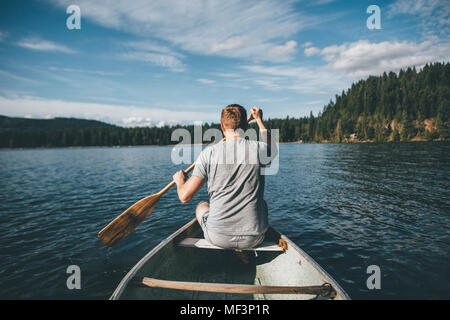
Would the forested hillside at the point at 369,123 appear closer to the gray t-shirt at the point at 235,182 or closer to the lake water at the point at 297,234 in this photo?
the lake water at the point at 297,234

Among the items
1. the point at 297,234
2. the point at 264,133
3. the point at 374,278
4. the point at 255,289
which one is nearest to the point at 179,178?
the point at 264,133

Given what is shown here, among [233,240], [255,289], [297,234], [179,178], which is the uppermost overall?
[179,178]

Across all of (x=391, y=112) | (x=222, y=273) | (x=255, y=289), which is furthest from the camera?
(x=391, y=112)

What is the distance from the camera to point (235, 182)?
11.9ft

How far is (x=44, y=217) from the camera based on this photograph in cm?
1086

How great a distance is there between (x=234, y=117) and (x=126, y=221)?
4566 mm

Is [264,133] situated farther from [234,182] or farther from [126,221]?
[126,221]

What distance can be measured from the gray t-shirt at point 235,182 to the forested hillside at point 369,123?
114 m

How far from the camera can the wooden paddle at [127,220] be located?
5.89 meters

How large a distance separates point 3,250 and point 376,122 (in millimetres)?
145585

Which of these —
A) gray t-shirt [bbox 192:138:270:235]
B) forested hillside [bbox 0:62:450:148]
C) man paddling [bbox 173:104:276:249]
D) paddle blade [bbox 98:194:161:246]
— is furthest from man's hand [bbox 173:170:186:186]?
forested hillside [bbox 0:62:450:148]

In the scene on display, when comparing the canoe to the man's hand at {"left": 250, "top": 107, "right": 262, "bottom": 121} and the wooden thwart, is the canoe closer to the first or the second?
the wooden thwart

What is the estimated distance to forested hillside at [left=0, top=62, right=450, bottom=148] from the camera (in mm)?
108831
